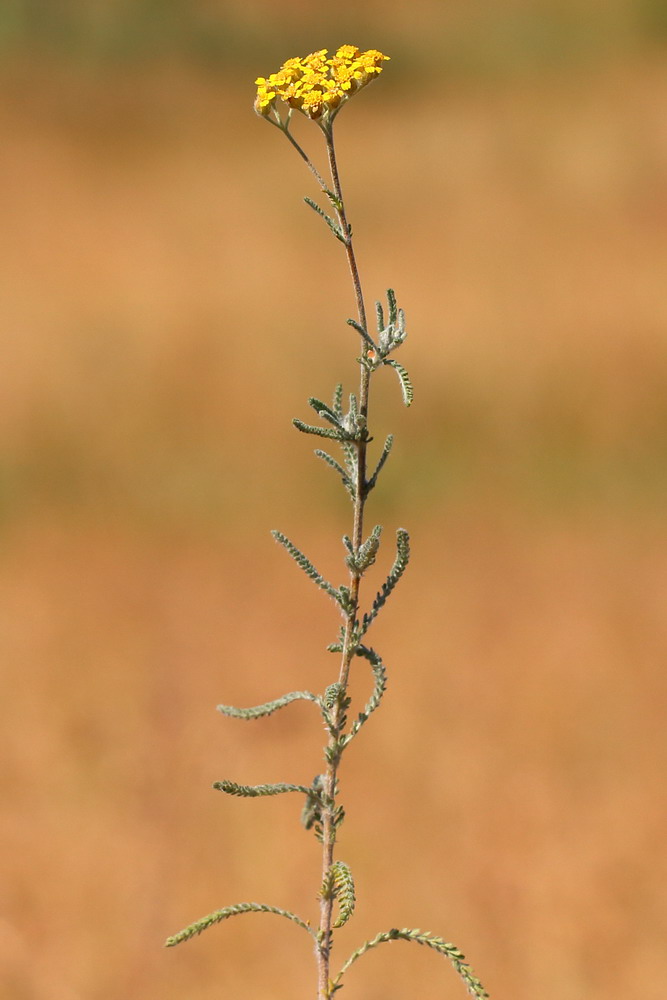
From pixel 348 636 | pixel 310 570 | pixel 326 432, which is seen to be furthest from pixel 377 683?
pixel 326 432

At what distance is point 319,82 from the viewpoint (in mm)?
1752

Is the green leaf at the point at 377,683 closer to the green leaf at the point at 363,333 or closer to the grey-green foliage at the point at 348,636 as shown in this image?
the grey-green foliage at the point at 348,636

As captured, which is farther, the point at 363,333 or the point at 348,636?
the point at 348,636

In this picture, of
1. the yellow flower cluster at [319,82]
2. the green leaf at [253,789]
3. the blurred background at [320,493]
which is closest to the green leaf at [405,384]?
the yellow flower cluster at [319,82]

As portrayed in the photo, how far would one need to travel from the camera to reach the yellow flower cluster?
175cm

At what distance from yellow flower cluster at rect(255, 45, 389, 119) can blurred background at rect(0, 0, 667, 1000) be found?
109 inches

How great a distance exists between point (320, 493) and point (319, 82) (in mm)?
4395

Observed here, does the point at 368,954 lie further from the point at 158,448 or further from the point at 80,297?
the point at 80,297

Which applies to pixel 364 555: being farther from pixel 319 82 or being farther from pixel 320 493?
pixel 320 493

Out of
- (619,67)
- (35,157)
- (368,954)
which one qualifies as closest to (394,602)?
(368,954)

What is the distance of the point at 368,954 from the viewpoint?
354 centimetres

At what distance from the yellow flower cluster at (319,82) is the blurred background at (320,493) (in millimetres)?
2770

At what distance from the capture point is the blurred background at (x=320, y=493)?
12.3 feet

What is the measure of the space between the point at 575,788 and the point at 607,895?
21.2 inches
